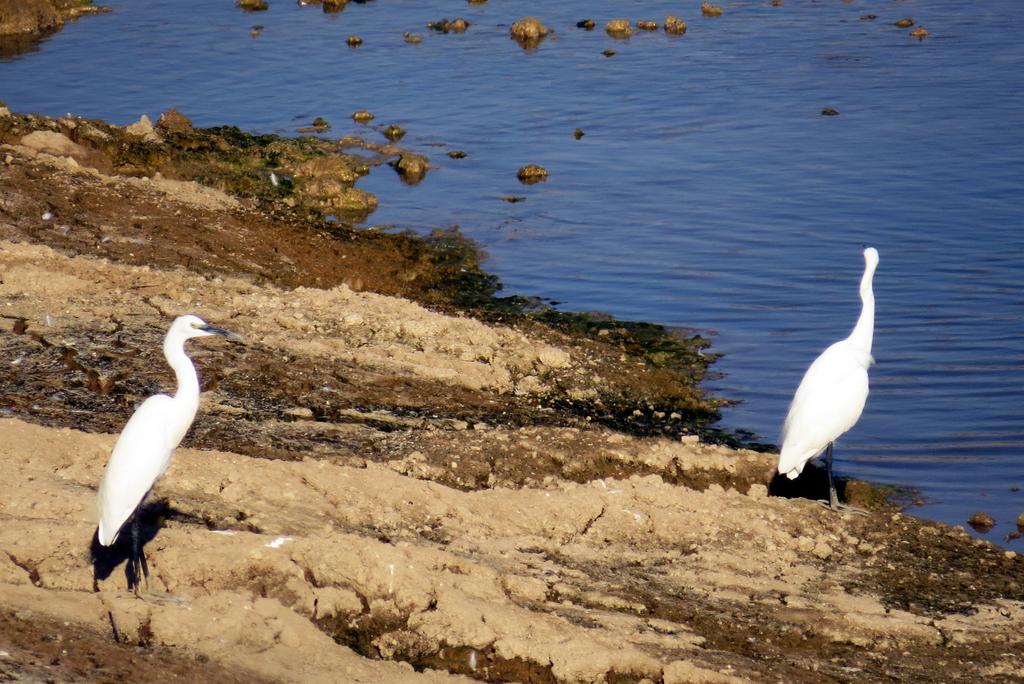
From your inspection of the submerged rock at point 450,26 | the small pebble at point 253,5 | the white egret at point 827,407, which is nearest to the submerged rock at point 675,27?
the submerged rock at point 450,26

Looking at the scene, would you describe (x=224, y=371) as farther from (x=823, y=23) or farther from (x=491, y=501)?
(x=823, y=23)

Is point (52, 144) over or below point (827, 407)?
over

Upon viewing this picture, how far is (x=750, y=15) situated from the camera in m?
36.1

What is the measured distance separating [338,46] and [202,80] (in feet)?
17.8

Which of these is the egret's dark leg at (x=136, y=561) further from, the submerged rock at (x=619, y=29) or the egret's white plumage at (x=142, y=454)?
the submerged rock at (x=619, y=29)

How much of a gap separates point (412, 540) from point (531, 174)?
1433cm

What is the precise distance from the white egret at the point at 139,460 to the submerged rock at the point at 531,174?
14.7 metres

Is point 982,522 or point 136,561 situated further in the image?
point 982,522

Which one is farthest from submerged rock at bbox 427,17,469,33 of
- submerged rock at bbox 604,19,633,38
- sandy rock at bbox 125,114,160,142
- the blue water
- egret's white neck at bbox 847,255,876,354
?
egret's white neck at bbox 847,255,876,354

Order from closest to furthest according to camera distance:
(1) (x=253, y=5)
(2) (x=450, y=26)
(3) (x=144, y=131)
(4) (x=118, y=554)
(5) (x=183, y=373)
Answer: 1. (4) (x=118, y=554)
2. (5) (x=183, y=373)
3. (3) (x=144, y=131)
4. (2) (x=450, y=26)
5. (1) (x=253, y=5)

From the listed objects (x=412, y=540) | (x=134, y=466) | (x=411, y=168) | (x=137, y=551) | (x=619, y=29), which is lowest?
(x=412, y=540)

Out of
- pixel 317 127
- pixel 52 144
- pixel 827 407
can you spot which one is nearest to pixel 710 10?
pixel 317 127

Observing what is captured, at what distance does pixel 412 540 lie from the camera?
8.19 meters

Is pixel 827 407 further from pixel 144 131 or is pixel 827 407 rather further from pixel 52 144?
pixel 144 131
